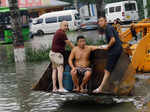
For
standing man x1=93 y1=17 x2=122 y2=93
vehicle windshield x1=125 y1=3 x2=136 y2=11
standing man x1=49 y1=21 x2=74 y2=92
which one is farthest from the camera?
vehicle windshield x1=125 y1=3 x2=136 y2=11

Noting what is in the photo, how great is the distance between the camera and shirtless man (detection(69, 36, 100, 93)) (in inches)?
380

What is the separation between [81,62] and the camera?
9906 millimetres

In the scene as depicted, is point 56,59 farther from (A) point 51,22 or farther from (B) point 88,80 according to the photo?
(A) point 51,22

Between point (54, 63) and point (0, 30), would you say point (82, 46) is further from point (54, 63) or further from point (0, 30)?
point (0, 30)

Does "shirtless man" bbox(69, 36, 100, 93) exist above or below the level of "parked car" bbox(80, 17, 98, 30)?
above

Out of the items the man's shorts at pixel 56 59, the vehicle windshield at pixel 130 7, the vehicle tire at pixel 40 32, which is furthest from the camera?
the vehicle windshield at pixel 130 7

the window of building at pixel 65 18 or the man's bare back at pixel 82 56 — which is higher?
the man's bare back at pixel 82 56

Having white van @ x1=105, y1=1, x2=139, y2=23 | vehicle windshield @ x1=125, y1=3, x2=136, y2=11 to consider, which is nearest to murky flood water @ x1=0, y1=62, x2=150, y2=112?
white van @ x1=105, y1=1, x2=139, y2=23

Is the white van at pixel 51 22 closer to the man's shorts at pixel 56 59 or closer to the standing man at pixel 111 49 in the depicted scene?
the man's shorts at pixel 56 59

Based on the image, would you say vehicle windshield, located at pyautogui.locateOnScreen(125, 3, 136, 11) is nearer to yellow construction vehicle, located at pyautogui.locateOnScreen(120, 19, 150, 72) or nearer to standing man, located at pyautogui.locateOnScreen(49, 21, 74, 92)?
yellow construction vehicle, located at pyautogui.locateOnScreen(120, 19, 150, 72)

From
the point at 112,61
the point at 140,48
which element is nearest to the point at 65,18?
the point at 140,48

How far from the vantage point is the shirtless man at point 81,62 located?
31.7 feet

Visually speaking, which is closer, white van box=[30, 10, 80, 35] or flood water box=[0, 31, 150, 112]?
flood water box=[0, 31, 150, 112]

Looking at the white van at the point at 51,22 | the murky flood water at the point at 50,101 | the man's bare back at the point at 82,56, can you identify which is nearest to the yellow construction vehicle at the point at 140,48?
the murky flood water at the point at 50,101
